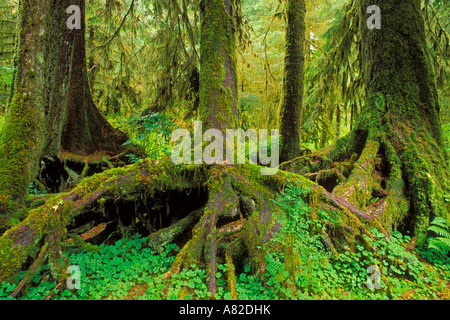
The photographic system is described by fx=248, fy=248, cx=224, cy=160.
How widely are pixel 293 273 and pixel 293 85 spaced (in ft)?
15.5

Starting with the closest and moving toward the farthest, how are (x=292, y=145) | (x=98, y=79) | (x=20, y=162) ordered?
(x=20, y=162) < (x=292, y=145) < (x=98, y=79)

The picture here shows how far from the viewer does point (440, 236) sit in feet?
10.4

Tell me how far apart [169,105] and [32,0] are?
3652mm

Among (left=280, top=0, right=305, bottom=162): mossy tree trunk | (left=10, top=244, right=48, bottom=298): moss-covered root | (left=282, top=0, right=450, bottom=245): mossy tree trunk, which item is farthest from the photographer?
(left=280, top=0, right=305, bottom=162): mossy tree trunk

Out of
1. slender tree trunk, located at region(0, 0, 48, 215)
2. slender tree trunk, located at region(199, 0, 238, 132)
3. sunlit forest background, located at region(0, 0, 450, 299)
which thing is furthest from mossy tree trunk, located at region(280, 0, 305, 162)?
slender tree trunk, located at region(0, 0, 48, 215)

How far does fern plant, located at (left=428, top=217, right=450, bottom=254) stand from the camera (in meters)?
2.97

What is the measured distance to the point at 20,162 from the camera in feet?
9.39

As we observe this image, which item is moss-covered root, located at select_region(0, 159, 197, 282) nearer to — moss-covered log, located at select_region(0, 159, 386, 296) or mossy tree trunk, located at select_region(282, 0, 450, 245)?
moss-covered log, located at select_region(0, 159, 386, 296)

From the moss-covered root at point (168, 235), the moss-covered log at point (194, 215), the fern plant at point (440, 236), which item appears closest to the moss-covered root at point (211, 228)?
the moss-covered log at point (194, 215)

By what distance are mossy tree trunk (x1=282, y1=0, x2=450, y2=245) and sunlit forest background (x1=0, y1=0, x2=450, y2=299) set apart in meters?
0.55

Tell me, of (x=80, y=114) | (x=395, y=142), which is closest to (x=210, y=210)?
(x=395, y=142)

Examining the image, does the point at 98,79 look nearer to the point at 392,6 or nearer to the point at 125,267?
the point at 125,267

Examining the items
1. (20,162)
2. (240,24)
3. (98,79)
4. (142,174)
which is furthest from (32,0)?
(98,79)
